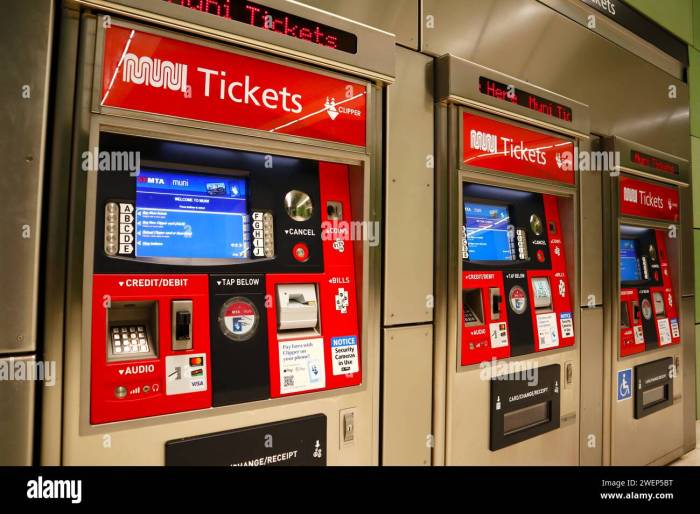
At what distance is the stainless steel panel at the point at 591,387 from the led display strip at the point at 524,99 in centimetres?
117

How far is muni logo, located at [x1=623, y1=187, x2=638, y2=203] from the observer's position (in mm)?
3010

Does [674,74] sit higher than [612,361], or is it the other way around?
[674,74]

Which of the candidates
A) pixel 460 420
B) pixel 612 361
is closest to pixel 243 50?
pixel 460 420

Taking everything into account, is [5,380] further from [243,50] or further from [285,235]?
[243,50]

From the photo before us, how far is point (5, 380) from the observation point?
4.02 feet

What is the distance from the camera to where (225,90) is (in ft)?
4.88

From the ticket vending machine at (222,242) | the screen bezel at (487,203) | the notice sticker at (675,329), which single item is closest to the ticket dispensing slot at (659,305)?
the notice sticker at (675,329)

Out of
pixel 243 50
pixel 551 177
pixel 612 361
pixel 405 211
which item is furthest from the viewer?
pixel 612 361

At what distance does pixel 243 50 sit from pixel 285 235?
2.09 ft

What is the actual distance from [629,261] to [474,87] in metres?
2.00

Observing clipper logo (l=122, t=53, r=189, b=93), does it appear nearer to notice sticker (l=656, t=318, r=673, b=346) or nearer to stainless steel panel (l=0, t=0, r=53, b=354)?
stainless steel panel (l=0, t=0, r=53, b=354)

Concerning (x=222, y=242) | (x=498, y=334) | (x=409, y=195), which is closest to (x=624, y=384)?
(x=498, y=334)

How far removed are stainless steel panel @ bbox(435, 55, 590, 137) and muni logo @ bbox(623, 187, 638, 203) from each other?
2.91ft

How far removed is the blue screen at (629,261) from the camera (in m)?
3.18
